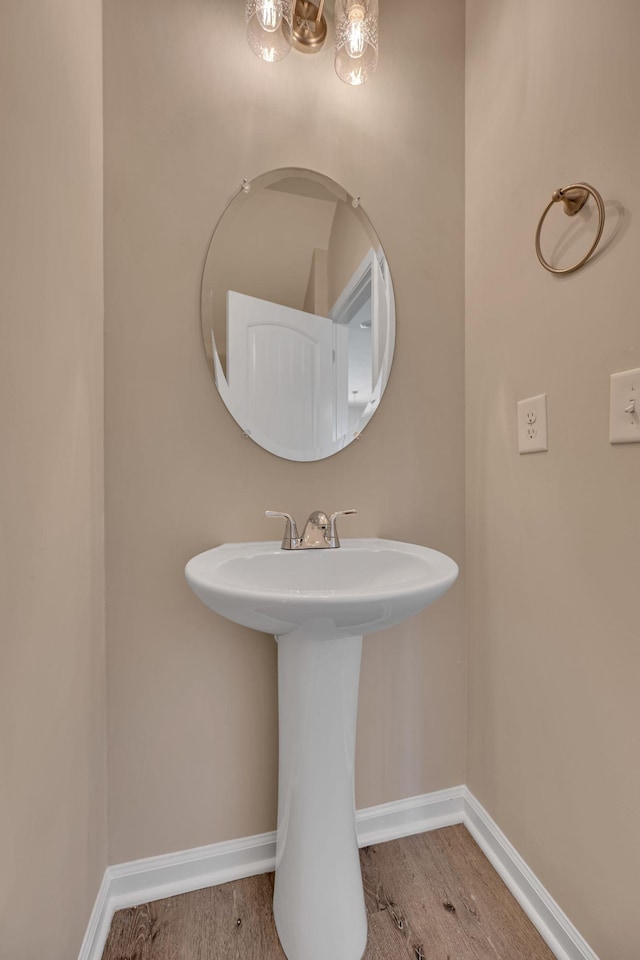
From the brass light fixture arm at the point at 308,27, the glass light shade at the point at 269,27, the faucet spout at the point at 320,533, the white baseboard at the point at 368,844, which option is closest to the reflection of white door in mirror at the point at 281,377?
the faucet spout at the point at 320,533

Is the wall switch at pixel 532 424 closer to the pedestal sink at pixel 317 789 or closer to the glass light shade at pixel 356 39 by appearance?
the pedestal sink at pixel 317 789

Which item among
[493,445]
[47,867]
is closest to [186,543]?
[47,867]

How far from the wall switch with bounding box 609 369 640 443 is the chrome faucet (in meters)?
0.54

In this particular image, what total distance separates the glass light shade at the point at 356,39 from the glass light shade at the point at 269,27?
12 centimetres

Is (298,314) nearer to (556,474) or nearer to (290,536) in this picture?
(290,536)

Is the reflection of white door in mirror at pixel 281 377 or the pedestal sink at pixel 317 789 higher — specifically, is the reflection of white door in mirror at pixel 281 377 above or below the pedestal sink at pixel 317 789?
above

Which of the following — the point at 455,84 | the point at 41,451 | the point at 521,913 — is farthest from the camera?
the point at 455,84

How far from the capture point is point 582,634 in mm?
900

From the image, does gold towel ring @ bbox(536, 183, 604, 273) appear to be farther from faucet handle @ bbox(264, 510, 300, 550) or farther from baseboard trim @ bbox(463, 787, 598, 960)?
baseboard trim @ bbox(463, 787, 598, 960)

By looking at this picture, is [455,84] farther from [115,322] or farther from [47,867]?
[47,867]

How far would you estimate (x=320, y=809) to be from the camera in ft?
3.03

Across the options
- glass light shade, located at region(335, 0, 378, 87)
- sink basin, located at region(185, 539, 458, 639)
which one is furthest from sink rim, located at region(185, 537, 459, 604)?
glass light shade, located at region(335, 0, 378, 87)

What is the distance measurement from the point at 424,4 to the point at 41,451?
154cm

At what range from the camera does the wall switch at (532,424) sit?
998mm
